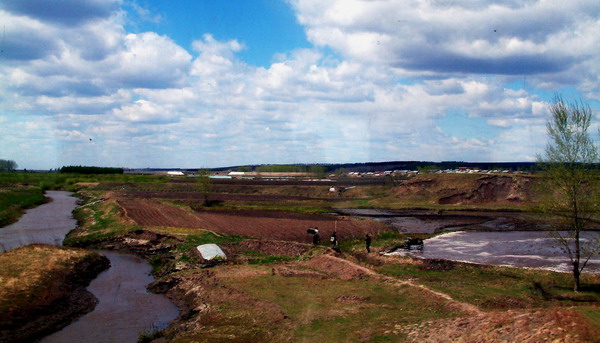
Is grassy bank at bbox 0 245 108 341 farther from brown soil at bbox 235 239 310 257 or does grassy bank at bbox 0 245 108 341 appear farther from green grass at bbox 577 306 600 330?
green grass at bbox 577 306 600 330

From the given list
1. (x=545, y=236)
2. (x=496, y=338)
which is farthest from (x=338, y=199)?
(x=496, y=338)

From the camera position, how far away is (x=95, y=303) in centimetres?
2566

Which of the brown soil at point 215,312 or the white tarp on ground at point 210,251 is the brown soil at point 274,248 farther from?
the brown soil at point 215,312

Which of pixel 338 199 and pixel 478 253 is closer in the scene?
pixel 478 253

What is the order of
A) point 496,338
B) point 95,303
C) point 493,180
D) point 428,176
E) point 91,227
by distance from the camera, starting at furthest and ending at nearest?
1. point 428,176
2. point 493,180
3. point 91,227
4. point 95,303
5. point 496,338

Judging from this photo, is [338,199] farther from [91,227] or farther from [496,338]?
[496,338]

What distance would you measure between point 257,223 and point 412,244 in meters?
19.0

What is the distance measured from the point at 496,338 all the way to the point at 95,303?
66.3 ft

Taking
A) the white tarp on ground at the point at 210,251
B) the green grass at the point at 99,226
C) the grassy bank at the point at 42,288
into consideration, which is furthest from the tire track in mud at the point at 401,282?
the green grass at the point at 99,226

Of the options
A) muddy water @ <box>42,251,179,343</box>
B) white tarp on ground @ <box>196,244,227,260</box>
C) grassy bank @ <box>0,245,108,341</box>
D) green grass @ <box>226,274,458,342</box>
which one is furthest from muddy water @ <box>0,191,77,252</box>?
A: green grass @ <box>226,274,458,342</box>

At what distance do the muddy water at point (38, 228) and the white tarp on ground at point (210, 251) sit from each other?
1627 centimetres

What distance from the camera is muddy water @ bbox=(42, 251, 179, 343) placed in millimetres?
20812

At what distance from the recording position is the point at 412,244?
45.7 metres

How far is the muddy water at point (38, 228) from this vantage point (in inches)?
1752
